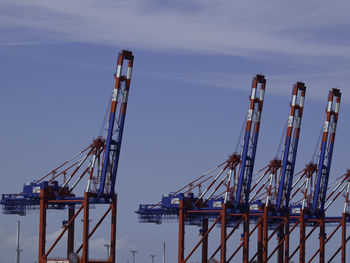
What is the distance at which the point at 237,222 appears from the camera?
5827 inches

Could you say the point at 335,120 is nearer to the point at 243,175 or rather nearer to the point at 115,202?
the point at 243,175

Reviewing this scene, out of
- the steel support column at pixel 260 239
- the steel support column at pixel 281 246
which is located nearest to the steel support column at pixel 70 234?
the steel support column at pixel 260 239

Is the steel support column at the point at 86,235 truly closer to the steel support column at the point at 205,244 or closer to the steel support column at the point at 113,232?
the steel support column at the point at 113,232

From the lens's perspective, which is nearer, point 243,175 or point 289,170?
point 243,175

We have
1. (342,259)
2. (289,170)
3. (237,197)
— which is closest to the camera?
(237,197)

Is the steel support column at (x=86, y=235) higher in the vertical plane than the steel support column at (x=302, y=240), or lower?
higher

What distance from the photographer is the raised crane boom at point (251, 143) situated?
143250mm

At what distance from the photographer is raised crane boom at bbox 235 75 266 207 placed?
470ft

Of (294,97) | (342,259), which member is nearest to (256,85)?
(294,97)

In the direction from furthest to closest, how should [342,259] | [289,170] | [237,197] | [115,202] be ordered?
1. [342,259]
2. [289,170]
3. [237,197]
4. [115,202]

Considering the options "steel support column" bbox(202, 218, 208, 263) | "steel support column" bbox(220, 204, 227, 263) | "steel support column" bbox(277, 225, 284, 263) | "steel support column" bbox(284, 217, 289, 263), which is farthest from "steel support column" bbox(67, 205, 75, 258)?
"steel support column" bbox(277, 225, 284, 263)

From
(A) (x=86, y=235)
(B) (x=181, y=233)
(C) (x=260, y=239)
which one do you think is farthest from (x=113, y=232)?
(C) (x=260, y=239)

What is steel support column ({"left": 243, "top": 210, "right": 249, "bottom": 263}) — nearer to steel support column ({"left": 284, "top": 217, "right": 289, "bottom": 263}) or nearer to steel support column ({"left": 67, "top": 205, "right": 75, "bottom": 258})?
steel support column ({"left": 284, "top": 217, "right": 289, "bottom": 263})

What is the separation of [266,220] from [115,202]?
28807 millimetres
